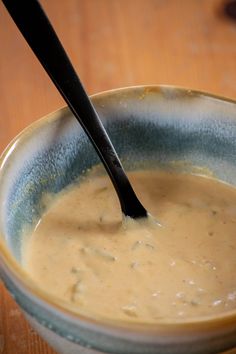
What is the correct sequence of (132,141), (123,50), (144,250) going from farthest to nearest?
(123,50), (132,141), (144,250)

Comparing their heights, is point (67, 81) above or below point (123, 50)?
above

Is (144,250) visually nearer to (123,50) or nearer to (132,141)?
(132,141)

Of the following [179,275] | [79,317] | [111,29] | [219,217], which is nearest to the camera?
[79,317]

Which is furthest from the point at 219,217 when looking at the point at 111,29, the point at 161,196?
the point at 111,29

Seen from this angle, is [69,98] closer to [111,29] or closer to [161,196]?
[161,196]

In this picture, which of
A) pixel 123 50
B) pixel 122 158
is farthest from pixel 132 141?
pixel 123 50

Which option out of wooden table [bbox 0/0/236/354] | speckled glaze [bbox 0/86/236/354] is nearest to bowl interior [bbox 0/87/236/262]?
speckled glaze [bbox 0/86/236/354]
